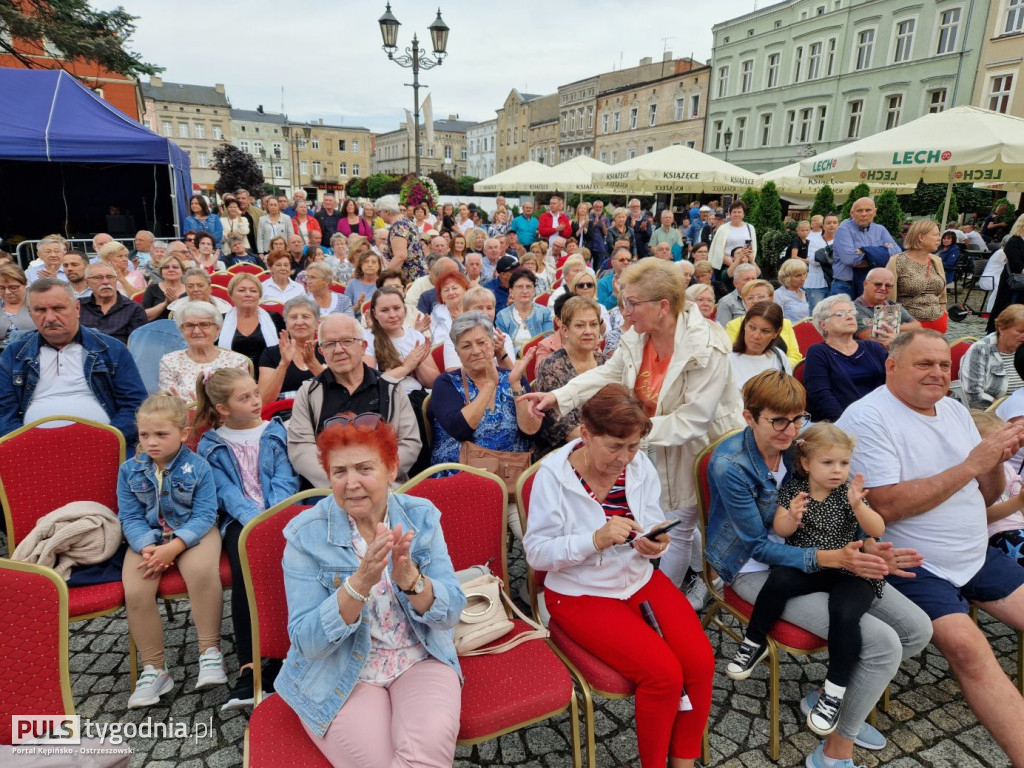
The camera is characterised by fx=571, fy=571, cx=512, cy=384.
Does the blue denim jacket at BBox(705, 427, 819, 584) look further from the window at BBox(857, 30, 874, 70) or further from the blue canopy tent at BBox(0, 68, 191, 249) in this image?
the window at BBox(857, 30, 874, 70)

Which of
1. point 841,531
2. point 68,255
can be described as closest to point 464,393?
point 841,531

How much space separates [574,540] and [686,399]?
43.5 inches

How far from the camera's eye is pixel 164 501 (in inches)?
104

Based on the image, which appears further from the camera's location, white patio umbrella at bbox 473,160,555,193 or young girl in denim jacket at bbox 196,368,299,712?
white patio umbrella at bbox 473,160,555,193

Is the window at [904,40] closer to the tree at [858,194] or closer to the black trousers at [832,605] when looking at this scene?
the tree at [858,194]

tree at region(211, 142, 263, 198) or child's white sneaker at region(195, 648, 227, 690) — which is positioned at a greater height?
tree at region(211, 142, 263, 198)

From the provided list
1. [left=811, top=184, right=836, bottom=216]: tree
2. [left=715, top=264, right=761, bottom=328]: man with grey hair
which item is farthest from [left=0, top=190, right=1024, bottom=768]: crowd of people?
[left=811, top=184, right=836, bottom=216]: tree

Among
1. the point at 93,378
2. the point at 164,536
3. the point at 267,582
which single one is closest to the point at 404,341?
the point at 93,378

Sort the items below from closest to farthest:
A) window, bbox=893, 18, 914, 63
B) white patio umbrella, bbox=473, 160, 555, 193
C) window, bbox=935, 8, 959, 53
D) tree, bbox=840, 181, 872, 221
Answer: tree, bbox=840, 181, 872, 221, white patio umbrella, bbox=473, 160, 555, 193, window, bbox=935, 8, 959, 53, window, bbox=893, 18, 914, 63

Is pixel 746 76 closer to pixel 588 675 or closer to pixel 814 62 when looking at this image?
pixel 814 62

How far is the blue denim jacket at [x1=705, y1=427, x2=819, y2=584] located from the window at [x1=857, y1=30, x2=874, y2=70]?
32862 millimetres

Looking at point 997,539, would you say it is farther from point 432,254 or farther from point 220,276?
point 220,276

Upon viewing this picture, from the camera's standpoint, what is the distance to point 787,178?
46.8ft

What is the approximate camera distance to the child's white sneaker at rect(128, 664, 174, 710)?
8.29 feet
